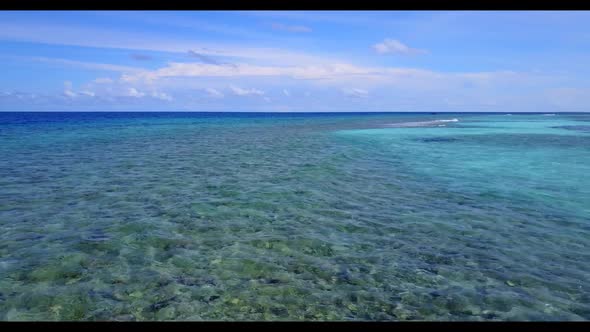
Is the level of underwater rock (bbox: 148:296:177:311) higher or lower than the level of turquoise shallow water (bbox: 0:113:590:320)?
lower

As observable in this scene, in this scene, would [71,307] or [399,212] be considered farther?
[399,212]

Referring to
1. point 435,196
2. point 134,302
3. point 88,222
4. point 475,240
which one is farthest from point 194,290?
point 435,196

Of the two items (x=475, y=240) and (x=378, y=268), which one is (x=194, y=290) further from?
(x=475, y=240)

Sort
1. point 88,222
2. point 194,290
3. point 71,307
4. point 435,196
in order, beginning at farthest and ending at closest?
1. point 435,196
2. point 88,222
3. point 194,290
4. point 71,307

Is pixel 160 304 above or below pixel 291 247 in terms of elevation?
below

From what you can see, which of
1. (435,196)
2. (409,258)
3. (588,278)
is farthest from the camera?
(435,196)

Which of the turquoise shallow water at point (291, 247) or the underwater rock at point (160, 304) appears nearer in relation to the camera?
the underwater rock at point (160, 304)

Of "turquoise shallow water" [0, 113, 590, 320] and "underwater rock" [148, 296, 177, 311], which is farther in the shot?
"turquoise shallow water" [0, 113, 590, 320]

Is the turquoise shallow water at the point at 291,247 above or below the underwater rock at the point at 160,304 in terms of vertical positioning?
above

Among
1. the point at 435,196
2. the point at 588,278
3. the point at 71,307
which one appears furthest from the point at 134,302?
the point at 435,196

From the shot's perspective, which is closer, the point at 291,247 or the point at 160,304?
the point at 160,304
